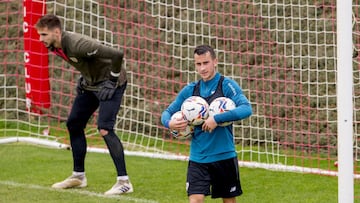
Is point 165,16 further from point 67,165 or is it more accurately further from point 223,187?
point 223,187

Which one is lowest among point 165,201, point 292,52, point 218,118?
point 165,201

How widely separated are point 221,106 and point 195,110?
192 millimetres

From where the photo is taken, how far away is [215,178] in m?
7.16

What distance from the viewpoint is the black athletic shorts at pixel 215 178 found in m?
7.05

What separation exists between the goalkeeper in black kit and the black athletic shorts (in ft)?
6.40

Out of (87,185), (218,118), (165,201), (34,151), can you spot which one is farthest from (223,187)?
(34,151)

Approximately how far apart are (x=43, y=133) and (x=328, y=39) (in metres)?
4.02

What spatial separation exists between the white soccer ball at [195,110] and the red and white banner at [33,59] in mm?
5361

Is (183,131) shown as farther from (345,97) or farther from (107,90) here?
(107,90)

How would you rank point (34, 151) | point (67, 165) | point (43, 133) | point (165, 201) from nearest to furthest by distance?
point (165, 201), point (67, 165), point (34, 151), point (43, 133)

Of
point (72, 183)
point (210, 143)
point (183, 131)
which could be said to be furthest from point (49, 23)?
point (210, 143)

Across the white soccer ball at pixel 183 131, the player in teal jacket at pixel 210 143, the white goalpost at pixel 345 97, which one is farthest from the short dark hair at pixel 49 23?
the white goalpost at pixel 345 97

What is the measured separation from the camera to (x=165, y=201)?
863 centimetres

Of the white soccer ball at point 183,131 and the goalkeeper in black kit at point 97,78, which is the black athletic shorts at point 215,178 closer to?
the white soccer ball at point 183,131
